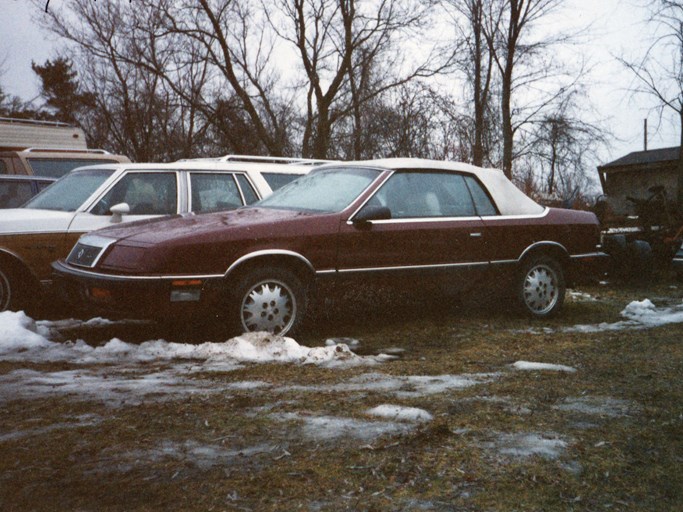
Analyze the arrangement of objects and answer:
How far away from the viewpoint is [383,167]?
22.4 feet

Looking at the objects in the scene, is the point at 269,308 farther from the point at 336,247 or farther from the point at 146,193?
the point at 146,193

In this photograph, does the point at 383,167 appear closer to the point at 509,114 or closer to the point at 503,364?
the point at 503,364

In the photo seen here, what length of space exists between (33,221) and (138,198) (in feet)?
3.37

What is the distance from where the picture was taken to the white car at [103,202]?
6848 mm

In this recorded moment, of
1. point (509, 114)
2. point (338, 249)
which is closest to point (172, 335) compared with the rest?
point (338, 249)

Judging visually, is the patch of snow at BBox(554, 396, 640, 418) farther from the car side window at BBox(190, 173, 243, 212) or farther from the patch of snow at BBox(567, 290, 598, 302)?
the patch of snow at BBox(567, 290, 598, 302)

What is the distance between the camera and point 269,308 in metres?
5.93

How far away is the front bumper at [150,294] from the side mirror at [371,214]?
1.37 meters

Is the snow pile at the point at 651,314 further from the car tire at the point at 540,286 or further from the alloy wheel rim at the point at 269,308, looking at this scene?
the alloy wheel rim at the point at 269,308

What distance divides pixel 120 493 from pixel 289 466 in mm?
716

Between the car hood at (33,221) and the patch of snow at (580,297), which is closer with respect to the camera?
the car hood at (33,221)

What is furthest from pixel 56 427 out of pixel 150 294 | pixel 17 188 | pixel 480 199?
pixel 17 188

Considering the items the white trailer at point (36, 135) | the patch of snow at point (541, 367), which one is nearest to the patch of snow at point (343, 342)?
the patch of snow at point (541, 367)

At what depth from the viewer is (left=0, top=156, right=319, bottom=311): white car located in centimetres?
685
